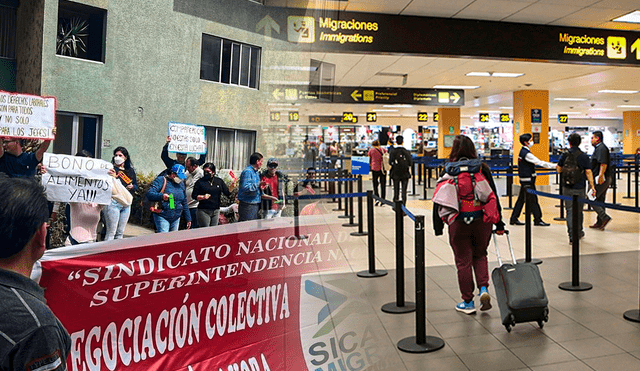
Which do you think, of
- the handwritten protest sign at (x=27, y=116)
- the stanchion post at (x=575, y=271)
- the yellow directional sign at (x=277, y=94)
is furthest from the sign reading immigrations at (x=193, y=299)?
the stanchion post at (x=575, y=271)

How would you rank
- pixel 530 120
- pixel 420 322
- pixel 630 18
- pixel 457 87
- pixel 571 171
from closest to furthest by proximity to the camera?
pixel 420 322 → pixel 571 171 → pixel 630 18 → pixel 457 87 → pixel 530 120

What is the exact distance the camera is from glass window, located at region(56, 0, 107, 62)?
1.47 meters

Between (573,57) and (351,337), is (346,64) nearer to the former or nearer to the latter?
(573,57)

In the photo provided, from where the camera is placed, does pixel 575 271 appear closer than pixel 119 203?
No

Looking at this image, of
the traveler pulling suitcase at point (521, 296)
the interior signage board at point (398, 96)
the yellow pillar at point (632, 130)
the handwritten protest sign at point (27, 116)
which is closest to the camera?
→ the handwritten protest sign at point (27, 116)

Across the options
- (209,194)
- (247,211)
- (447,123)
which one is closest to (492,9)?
(247,211)

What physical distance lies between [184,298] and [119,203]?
0.48 meters

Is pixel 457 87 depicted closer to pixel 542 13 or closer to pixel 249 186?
pixel 542 13

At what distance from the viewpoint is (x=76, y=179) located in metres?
1.64

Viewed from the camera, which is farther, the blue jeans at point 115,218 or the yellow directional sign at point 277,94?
the yellow directional sign at point 277,94

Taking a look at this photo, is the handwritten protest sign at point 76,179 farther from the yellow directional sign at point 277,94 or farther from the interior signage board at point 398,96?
the interior signage board at point 398,96

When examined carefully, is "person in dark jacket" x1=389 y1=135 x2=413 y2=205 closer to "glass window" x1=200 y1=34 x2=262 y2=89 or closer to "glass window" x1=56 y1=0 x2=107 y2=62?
"glass window" x1=200 y1=34 x2=262 y2=89

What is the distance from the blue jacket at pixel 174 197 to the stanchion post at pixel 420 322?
1974mm

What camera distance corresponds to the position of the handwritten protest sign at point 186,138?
5.89ft
